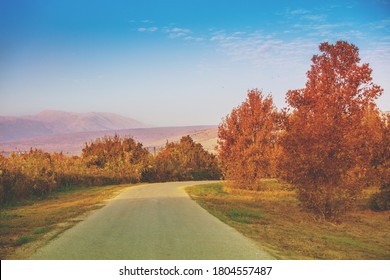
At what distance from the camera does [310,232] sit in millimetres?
13867

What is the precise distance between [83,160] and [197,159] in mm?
16293

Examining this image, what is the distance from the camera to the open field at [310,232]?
10.2 m

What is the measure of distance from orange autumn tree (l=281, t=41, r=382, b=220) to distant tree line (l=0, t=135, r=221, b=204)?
1787 cm

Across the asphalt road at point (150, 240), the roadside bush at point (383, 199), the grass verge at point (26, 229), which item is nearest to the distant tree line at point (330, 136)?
the roadside bush at point (383, 199)

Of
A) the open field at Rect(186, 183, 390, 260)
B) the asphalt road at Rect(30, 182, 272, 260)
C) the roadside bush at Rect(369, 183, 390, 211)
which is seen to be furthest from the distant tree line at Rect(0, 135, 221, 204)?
the roadside bush at Rect(369, 183, 390, 211)

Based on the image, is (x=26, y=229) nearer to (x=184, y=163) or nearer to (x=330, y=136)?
(x=330, y=136)

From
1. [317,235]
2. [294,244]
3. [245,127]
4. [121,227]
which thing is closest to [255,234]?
[294,244]

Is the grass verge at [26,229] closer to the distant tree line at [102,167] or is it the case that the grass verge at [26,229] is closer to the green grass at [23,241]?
the green grass at [23,241]

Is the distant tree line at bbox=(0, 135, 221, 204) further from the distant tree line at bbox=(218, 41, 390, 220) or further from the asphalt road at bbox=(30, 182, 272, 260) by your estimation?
the distant tree line at bbox=(218, 41, 390, 220)

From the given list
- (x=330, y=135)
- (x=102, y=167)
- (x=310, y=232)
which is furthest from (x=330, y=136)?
(x=102, y=167)

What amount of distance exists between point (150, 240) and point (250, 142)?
1891cm

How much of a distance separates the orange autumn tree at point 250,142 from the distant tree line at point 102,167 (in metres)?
13.7

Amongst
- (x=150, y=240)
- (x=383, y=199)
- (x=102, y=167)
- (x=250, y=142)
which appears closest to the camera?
(x=150, y=240)

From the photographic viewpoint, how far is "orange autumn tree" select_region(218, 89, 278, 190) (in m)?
27.5
